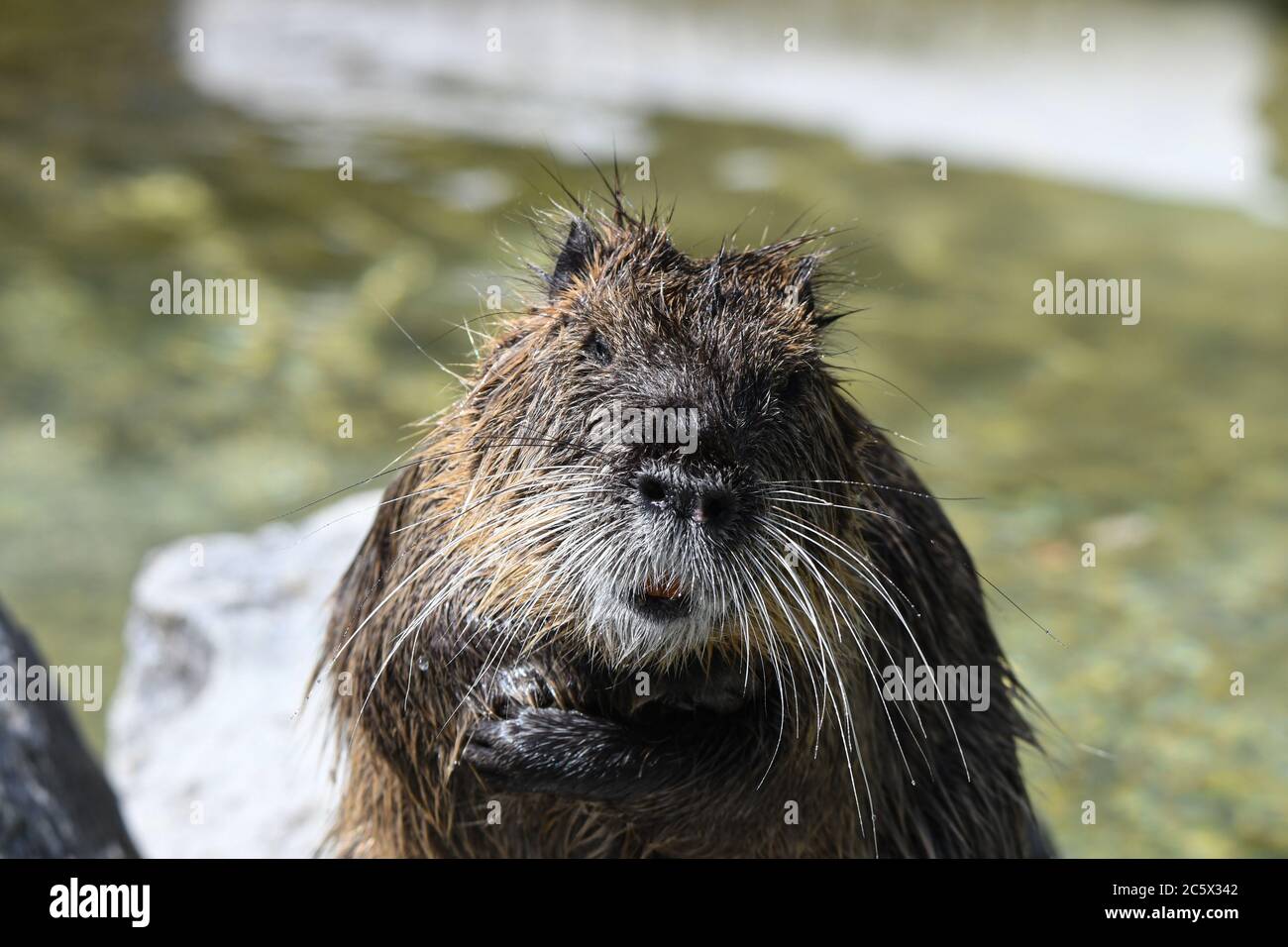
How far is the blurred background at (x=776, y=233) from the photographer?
23.0ft

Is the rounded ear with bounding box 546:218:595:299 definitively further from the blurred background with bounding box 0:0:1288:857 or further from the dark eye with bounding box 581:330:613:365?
the blurred background with bounding box 0:0:1288:857

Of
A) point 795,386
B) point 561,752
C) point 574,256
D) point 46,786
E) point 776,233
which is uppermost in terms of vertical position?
point 776,233

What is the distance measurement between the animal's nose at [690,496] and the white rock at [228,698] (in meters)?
2.40

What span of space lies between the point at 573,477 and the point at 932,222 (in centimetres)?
839

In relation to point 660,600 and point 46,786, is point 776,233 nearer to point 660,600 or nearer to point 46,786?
point 46,786

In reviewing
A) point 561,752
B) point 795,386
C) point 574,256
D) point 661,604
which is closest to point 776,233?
point 574,256

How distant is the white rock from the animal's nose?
2403 mm

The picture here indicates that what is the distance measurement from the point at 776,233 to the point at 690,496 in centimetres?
725

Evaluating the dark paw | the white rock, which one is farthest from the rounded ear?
the white rock

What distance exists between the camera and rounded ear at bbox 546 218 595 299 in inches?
127

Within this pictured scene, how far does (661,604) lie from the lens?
9.22 feet
